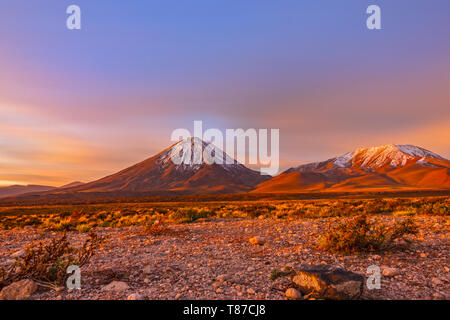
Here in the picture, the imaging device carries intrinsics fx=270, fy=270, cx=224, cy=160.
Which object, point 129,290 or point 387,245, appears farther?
point 387,245

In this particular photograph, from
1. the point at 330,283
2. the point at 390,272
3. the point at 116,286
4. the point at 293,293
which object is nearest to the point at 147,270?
the point at 116,286

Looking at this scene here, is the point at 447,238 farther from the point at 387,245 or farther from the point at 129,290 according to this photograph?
the point at 129,290

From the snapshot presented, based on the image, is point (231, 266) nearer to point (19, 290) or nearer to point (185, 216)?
point (19, 290)

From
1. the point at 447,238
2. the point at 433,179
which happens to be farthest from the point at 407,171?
the point at 447,238

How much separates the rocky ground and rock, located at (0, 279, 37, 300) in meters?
0.13

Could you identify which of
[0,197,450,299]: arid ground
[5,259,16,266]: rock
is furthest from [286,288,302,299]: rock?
[5,259,16,266]: rock

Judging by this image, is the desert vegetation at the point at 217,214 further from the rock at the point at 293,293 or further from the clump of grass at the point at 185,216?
the rock at the point at 293,293

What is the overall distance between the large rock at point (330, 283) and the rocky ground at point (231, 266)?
1.22ft

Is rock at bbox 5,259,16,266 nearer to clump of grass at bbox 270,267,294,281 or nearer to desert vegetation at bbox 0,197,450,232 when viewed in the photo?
desert vegetation at bbox 0,197,450,232

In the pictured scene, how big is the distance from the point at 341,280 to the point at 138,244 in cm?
629

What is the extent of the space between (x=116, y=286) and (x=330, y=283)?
11.4 ft

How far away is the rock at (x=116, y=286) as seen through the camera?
451cm

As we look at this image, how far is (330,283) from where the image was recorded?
4000 mm

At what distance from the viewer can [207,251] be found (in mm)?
7164
